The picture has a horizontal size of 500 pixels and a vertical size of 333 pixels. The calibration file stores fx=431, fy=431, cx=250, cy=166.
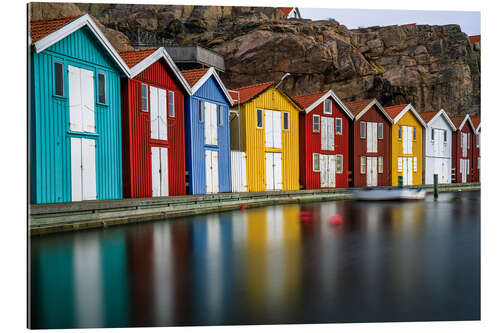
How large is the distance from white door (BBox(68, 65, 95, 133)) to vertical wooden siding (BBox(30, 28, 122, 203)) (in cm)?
16

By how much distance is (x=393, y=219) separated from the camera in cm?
1550

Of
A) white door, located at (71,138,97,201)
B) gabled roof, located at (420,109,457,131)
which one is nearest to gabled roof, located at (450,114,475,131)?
gabled roof, located at (420,109,457,131)

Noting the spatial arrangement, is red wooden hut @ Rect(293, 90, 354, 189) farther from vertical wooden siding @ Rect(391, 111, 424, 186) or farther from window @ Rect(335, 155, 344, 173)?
vertical wooden siding @ Rect(391, 111, 424, 186)

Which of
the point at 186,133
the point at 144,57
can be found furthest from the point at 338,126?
the point at 144,57

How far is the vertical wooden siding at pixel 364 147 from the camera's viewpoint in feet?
72.2

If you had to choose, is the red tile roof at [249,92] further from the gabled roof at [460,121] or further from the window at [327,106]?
the gabled roof at [460,121]

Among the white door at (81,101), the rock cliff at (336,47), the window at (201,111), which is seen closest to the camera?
the rock cliff at (336,47)

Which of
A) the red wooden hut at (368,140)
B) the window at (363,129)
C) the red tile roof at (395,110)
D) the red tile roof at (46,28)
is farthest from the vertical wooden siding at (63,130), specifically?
the window at (363,129)

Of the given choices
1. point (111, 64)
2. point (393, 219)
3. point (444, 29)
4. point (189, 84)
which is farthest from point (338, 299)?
point (189, 84)

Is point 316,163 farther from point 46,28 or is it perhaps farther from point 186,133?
point 46,28

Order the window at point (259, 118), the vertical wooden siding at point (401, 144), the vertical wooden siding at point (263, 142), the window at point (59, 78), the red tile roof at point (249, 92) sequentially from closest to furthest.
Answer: the window at point (59, 78) < the vertical wooden siding at point (401, 144) < the vertical wooden siding at point (263, 142) < the red tile roof at point (249, 92) < the window at point (259, 118)

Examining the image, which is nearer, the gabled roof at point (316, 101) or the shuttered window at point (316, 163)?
the shuttered window at point (316, 163)

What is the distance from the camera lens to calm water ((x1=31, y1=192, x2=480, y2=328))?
5453 millimetres
